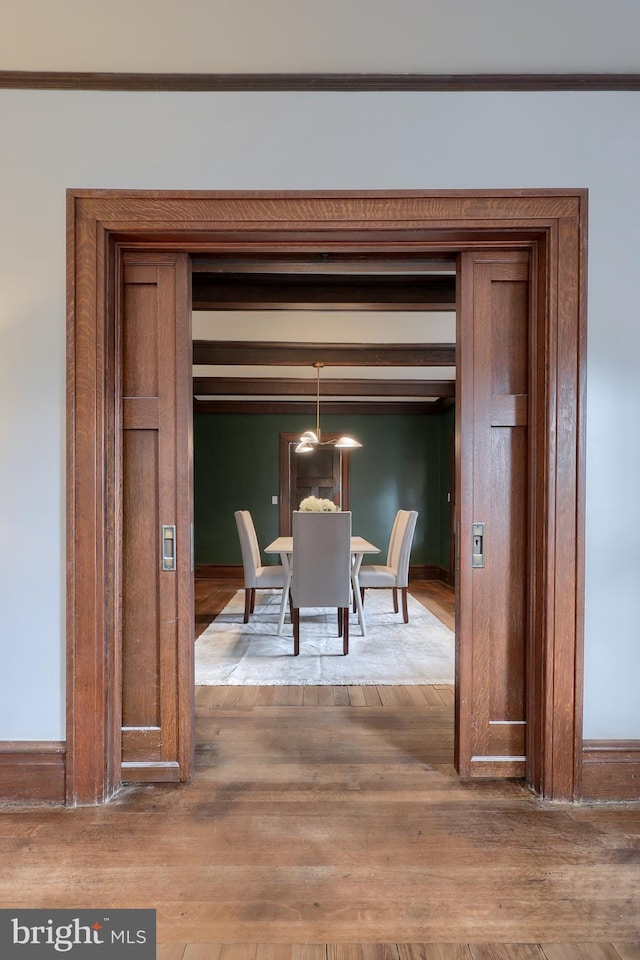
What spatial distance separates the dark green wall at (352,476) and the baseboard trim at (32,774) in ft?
18.2

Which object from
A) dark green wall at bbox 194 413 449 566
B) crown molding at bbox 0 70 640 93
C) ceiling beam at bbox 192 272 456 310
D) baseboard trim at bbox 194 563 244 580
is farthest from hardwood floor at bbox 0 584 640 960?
dark green wall at bbox 194 413 449 566

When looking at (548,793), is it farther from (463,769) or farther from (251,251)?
(251,251)

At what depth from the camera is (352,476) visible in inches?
305

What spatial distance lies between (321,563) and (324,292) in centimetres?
191

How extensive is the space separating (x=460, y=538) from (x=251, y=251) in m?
1.42

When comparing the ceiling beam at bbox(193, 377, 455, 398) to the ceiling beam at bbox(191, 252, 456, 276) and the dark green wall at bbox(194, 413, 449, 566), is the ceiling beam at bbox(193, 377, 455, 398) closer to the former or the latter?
the dark green wall at bbox(194, 413, 449, 566)

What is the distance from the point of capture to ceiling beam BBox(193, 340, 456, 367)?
16.8ft

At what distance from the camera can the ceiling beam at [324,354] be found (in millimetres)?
5121

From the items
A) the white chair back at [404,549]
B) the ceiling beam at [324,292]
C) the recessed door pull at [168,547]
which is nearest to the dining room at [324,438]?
the ceiling beam at [324,292]

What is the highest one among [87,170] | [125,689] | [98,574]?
[87,170]

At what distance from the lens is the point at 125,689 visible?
2131 millimetres

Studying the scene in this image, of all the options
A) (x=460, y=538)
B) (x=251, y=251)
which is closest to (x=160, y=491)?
(x=251, y=251)

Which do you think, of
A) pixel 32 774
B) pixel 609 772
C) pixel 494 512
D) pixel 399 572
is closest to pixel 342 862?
pixel 609 772

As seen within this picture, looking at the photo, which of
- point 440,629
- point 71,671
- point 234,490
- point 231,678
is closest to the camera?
point 71,671
